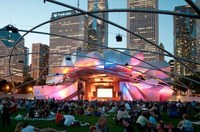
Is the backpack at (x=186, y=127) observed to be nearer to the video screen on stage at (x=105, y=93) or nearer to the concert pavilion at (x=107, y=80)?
the concert pavilion at (x=107, y=80)

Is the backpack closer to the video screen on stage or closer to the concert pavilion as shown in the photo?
the concert pavilion

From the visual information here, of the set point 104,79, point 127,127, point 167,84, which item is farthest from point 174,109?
point 104,79

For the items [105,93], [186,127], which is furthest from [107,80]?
[186,127]

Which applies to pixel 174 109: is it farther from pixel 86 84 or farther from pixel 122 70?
pixel 86 84

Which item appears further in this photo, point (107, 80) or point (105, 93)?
point (107, 80)

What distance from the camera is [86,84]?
69688mm

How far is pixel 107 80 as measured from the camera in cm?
6894

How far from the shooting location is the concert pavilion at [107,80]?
58.8 m

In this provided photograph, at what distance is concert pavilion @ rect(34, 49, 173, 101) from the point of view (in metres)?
58.8

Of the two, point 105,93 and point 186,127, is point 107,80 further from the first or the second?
point 186,127

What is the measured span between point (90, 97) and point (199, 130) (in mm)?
54375

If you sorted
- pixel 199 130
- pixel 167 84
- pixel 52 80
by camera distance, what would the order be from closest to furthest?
pixel 199 130 < pixel 167 84 < pixel 52 80

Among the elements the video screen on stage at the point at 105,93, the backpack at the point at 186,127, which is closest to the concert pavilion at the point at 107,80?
the video screen on stage at the point at 105,93

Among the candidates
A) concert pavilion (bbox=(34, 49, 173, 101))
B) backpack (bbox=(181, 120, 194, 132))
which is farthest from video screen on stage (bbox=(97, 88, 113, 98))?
backpack (bbox=(181, 120, 194, 132))
